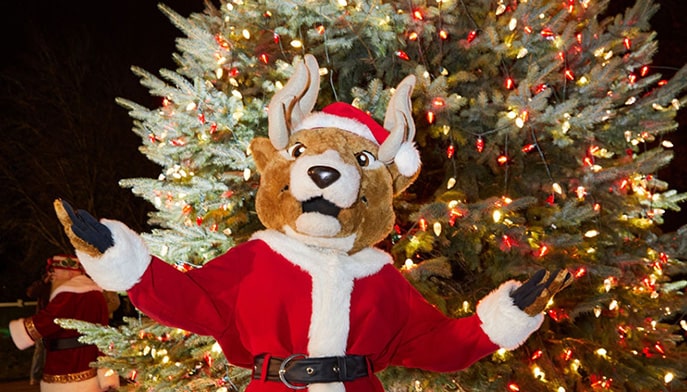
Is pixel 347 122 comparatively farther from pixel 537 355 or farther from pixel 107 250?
pixel 537 355

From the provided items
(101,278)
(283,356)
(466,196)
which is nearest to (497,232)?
(466,196)

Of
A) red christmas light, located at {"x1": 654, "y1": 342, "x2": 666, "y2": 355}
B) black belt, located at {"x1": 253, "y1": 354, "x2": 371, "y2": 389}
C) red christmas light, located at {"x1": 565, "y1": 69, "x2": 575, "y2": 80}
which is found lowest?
red christmas light, located at {"x1": 654, "y1": 342, "x2": 666, "y2": 355}

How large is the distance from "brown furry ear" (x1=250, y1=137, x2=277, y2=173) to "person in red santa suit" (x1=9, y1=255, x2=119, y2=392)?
3.77 metres

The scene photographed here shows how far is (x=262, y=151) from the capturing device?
2.58 meters

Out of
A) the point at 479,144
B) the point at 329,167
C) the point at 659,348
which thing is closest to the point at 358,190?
the point at 329,167

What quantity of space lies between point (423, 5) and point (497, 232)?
123cm

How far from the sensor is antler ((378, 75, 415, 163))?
98.7 inches

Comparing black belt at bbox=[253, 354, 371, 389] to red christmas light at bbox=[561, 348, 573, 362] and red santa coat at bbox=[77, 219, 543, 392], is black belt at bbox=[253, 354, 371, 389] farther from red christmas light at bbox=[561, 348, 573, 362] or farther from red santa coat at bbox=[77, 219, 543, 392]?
red christmas light at bbox=[561, 348, 573, 362]

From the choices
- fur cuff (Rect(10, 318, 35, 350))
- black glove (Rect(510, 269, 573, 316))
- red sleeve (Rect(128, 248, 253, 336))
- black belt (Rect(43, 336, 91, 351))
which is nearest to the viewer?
red sleeve (Rect(128, 248, 253, 336))

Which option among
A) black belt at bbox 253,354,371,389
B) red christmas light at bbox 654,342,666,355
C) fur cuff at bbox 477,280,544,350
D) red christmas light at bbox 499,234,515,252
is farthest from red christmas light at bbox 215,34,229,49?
red christmas light at bbox 654,342,666,355

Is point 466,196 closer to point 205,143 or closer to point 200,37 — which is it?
point 205,143

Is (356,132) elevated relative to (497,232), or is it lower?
elevated

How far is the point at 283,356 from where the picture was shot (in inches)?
91.0

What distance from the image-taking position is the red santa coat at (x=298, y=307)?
228 cm
